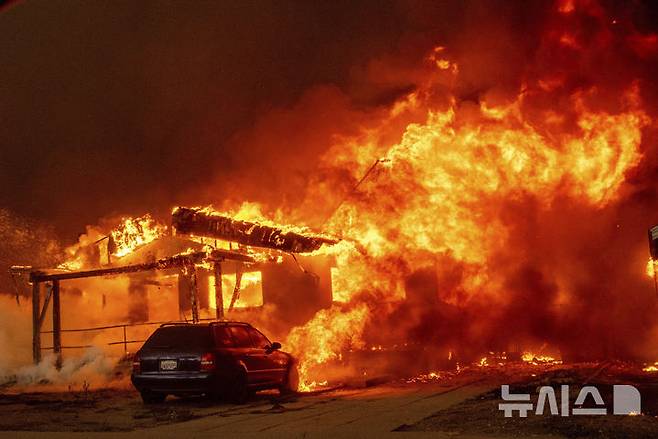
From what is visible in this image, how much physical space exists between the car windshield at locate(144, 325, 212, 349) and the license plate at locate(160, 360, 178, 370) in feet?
1.03

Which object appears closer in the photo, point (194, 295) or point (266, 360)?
point (266, 360)

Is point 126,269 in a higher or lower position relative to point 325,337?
higher

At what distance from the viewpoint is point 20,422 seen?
36.4ft

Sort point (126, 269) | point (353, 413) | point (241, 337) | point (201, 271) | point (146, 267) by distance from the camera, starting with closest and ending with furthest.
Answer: point (353, 413), point (241, 337), point (146, 267), point (126, 269), point (201, 271)

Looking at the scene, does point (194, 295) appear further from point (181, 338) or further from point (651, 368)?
point (651, 368)

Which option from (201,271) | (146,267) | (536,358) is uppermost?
(201,271)

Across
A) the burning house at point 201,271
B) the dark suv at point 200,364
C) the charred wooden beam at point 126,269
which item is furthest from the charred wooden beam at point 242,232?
the dark suv at point 200,364

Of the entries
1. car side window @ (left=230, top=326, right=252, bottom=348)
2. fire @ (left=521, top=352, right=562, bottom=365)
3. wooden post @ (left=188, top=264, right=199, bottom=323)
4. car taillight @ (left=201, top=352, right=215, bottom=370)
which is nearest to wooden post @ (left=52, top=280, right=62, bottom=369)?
wooden post @ (left=188, top=264, right=199, bottom=323)

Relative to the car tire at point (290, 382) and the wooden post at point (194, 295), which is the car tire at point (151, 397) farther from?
the wooden post at point (194, 295)

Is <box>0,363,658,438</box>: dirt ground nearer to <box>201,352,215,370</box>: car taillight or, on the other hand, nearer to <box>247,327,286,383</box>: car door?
<box>247,327,286,383</box>: car door

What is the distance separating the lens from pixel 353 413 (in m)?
11.1

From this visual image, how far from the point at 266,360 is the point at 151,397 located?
7.68 ft

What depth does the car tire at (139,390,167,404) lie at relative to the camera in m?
13.2

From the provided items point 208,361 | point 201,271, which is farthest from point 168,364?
Answer: point 201,271
